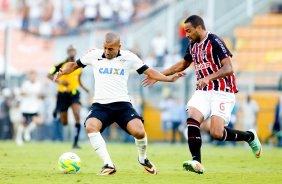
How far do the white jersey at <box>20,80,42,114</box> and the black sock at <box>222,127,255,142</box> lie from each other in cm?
1380

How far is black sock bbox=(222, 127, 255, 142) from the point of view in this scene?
43.2 feet

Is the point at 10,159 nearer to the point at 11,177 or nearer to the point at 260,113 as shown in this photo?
the point at 11,177

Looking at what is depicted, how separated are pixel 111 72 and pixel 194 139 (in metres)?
1.72

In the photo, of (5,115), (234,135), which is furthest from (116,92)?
(5,115)

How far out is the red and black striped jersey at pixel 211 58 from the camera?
12.9m

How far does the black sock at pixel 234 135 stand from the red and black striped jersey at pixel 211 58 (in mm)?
670

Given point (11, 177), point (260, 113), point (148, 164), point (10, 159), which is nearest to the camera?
point (11, 177)

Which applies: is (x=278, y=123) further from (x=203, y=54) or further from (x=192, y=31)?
(x=192, y=31)

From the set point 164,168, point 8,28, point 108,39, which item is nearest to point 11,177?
point 108,39

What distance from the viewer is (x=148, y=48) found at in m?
31.7

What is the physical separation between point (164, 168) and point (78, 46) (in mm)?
17913

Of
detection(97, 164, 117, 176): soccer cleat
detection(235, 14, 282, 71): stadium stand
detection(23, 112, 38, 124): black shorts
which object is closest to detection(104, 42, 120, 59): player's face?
detection(97, 164, 117, 176): soccer cleat

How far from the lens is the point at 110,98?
42.2ft

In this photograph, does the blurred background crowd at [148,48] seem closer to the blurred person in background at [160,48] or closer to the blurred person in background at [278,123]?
the blurred person in background at [160,48]
